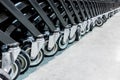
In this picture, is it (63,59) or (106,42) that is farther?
(106,42)

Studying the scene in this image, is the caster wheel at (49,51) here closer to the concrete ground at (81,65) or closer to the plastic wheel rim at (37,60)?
the concrete ground at (81,65)

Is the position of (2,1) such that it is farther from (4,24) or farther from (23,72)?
(23,72)

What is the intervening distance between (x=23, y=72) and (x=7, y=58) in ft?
1.59

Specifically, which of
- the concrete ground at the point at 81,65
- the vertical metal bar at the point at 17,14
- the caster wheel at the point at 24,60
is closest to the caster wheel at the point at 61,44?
the concrete ground at the point at 81,65

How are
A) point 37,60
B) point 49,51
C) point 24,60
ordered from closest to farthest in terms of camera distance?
point 24,60 → point 37,60 → point 49,51

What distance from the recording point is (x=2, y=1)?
1941 mm

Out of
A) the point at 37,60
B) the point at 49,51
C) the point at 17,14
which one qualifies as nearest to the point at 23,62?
the point at 37,60

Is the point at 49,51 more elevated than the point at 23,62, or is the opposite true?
the point at 23,62

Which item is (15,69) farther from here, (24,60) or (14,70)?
A: (24,60)

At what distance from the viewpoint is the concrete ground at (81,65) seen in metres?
2.44

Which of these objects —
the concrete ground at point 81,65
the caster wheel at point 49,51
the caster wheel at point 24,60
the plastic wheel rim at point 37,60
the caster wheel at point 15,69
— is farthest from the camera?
the caster wheel at point 49,51

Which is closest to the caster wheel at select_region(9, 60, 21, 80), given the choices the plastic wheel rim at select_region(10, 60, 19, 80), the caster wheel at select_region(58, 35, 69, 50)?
the plastic wheel rim at select_region(10, 60, 19, 80)

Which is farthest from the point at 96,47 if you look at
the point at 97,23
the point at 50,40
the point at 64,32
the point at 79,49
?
the point at 97,23

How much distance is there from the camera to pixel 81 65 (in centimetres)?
281
